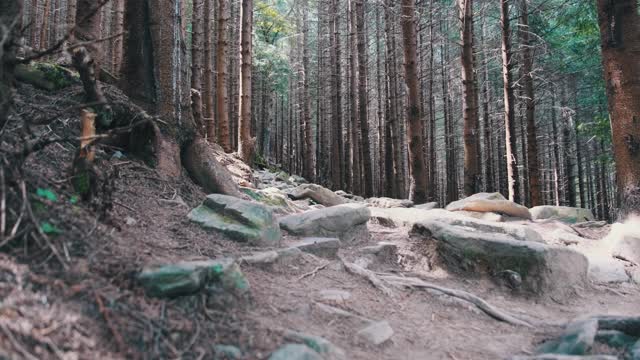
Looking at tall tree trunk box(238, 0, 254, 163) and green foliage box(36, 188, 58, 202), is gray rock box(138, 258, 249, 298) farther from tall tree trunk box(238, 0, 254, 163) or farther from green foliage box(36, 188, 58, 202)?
tall tree trunk box(238, 0, 254, 163)

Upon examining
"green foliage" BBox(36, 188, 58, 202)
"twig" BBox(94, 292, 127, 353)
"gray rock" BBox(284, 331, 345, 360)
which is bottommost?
"gray rock" BBox(284, 331, 345, 360)

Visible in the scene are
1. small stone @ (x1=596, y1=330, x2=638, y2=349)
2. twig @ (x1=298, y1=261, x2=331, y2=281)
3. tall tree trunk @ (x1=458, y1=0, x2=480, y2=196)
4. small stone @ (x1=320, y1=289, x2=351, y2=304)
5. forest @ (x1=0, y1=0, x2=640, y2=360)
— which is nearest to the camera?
forest @ (x1=0, y1=0, x2=640, y2=360)

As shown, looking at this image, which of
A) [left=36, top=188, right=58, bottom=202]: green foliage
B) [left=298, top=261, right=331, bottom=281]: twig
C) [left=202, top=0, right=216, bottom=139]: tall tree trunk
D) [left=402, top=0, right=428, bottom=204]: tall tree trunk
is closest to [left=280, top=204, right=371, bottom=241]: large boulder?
[left=298, top=261, right=331, bottom=281]: twig

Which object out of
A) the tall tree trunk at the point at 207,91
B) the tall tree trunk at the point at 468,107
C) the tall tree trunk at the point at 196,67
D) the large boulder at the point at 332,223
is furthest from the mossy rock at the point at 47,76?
the tall tree trunk at the point at 468,107

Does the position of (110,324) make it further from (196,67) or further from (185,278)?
(196,67)

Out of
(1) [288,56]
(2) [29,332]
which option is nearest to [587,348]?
(2) [29,332]

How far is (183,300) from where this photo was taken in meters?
2.25

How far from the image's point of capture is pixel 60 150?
348 centimetres

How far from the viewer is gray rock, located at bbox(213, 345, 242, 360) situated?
1.97 m

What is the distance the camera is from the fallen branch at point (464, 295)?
3367mm

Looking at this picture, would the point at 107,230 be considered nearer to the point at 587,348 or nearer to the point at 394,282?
the point at 394,282

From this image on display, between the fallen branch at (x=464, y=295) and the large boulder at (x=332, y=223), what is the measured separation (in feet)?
3.44

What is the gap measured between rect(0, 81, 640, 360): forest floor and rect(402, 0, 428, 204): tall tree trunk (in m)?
4.78

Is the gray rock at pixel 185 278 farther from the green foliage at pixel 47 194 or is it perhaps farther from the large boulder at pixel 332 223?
the large boulder at pixel 332 223
